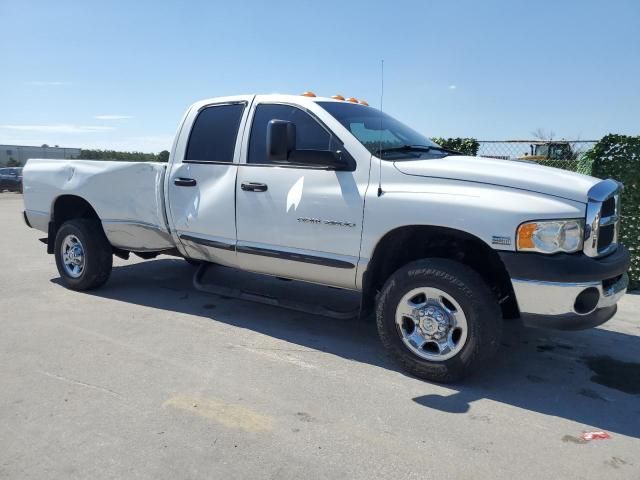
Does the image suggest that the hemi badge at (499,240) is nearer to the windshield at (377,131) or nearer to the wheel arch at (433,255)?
→ the wheel arch at (433,255)

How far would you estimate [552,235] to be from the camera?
3207 millimetres

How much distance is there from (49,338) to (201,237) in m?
1.53

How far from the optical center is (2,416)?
3.11 meters

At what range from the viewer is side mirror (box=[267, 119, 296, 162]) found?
3.93 meters

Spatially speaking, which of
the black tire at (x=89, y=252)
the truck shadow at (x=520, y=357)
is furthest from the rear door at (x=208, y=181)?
the black tire at (x=89, y=252)

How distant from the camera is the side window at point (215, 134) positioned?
470 centimetres

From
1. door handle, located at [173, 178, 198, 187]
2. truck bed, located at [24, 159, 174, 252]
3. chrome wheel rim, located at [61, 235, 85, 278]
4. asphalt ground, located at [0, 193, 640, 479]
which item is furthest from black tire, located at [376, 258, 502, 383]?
chrome wheel rim, located at [61, 235, 85, 278]

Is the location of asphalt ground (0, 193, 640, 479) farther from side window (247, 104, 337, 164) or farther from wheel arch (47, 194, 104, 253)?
side window (247, 104, 337, 164)

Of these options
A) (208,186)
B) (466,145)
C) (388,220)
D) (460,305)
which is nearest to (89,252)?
(208,186)

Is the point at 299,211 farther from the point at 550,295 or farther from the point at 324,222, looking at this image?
the point at 550,295

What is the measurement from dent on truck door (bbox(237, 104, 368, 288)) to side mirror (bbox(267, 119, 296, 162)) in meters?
0.25

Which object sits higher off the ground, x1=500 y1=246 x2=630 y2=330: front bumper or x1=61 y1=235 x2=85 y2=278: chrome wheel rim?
x1=500 y1=246 x2=630 y2=330: front bumper

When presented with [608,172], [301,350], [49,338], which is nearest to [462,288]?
[301,350]

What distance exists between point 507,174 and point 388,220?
855 mm
